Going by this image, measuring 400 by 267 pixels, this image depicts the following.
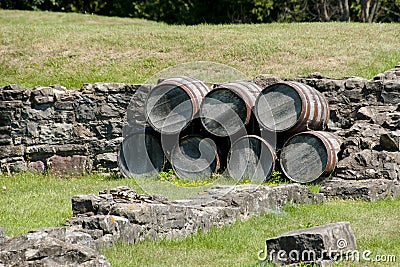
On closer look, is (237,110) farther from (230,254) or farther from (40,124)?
(230,254)

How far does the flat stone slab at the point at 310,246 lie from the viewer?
20.9 feet

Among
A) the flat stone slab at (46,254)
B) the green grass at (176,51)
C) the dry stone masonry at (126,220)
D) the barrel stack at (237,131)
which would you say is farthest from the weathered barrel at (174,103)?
the flat stone slab at (46,254)

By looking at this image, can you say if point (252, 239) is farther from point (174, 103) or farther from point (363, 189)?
point (174, 103)

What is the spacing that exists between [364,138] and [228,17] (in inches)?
968

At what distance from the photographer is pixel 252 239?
7.96 m

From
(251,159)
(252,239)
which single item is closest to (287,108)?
(251,159)

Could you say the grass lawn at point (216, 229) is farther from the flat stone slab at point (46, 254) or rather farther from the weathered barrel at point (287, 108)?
the weathered barrel at point (287, 108)

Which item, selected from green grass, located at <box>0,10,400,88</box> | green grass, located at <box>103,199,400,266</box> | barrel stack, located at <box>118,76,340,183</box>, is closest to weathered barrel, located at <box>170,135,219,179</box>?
barrel stack, located at <box>118,76,340,183</box>

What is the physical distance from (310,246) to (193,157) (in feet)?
23.5

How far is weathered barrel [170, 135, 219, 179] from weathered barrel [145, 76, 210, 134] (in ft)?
1.03

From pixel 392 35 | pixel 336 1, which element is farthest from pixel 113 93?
pixel 336 1

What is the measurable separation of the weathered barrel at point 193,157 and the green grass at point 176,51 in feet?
16.6

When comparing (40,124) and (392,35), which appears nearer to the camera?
(40,124)

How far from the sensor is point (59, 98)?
1416 centimetres
